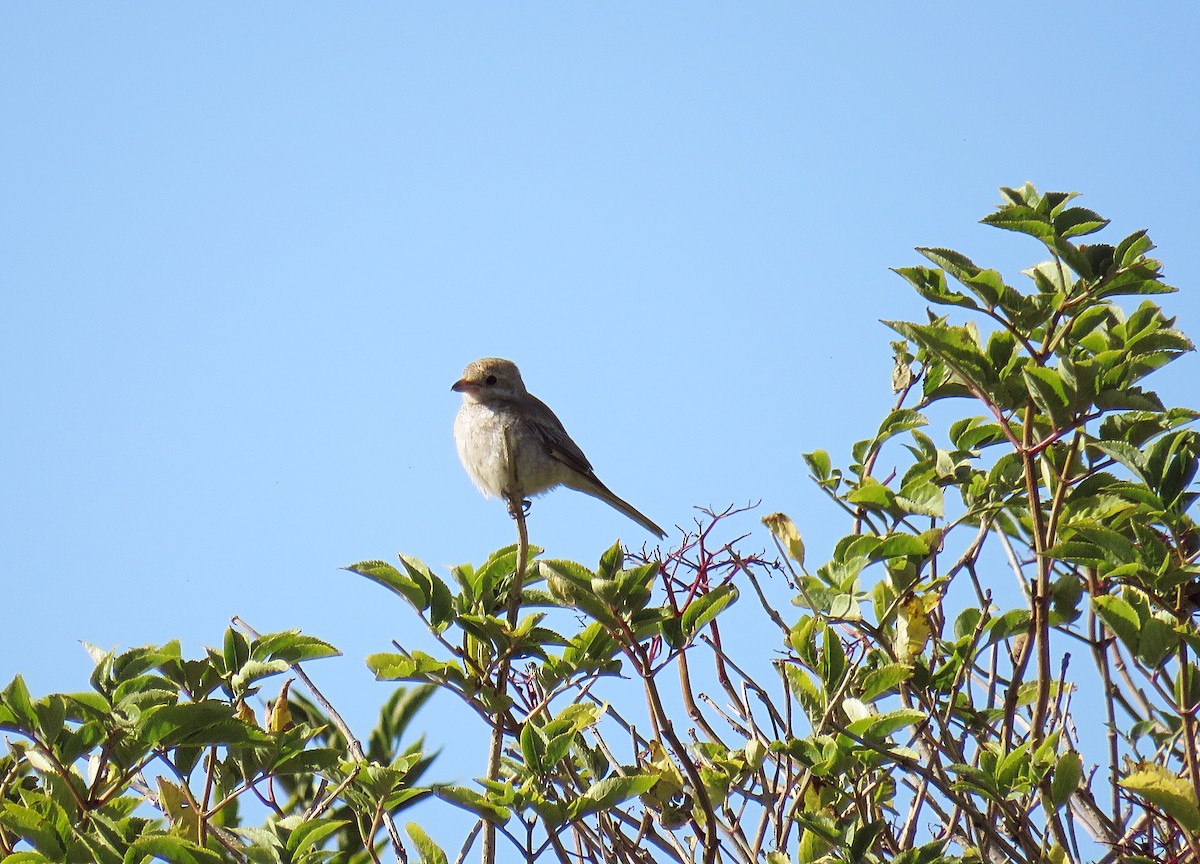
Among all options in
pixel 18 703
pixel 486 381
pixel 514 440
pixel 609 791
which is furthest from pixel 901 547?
pixel 486 381

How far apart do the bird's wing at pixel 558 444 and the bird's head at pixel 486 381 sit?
247 mm

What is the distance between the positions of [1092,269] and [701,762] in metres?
1.54

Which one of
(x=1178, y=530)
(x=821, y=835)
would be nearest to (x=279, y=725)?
(x=821, y=835)

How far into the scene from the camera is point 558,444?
748 centimetres

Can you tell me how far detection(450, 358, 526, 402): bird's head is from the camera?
7504 millimetres

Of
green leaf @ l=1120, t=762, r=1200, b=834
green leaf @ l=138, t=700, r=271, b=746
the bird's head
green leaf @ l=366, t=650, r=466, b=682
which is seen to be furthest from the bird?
green leaf @ l=1120, t=762, r=1200, b=834

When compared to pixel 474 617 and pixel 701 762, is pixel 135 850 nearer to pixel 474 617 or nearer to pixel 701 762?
pixel 474 617

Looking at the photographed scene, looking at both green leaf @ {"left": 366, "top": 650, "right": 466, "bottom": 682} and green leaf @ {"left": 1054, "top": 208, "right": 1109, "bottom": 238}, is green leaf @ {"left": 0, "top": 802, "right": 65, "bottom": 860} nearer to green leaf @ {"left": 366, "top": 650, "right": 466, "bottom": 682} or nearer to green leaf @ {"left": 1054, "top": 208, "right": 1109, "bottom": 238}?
green leaf @ {"left": 366, "top": 650, "right": 466, "bottom": 682}

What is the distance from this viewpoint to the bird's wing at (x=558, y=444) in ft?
24.4

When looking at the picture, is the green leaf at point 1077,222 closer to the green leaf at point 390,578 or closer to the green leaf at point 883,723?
the green leaf at point 883,723

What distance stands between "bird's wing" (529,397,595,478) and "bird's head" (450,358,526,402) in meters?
0.25

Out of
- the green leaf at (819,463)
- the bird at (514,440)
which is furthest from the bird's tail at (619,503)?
the green leaf at (819,463)

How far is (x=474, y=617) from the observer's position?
3039 mm

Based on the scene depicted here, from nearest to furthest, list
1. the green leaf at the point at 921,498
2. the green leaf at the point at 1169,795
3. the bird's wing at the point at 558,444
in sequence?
the green leaf at the point at 1169,795
the green leaf at the point at 921,498
the bird's wing at the point at 558,444
